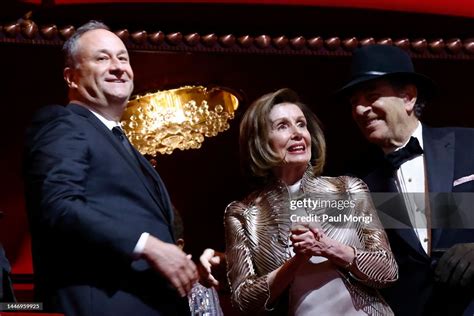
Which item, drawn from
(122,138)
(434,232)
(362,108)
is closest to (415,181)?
(434,232)

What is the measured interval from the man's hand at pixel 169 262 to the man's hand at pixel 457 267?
0.77 meters

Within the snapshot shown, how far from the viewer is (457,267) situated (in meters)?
2.45

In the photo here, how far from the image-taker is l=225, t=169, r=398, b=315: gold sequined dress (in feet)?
7.89

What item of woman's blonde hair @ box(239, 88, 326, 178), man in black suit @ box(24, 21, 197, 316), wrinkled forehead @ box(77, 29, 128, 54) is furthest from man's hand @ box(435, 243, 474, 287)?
wrinkled forehead @ box(77, 29, 128, 54)

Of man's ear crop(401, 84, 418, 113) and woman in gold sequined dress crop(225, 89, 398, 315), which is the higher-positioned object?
man's ear crop(401, 84, 418, 113)

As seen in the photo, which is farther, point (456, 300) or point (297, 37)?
point (297, 37)

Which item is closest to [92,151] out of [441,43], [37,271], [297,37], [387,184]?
[37,271]

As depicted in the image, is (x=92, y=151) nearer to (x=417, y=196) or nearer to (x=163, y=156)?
(x=417, y=196)

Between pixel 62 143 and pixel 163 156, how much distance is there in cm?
162

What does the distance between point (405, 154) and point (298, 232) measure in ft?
1.63

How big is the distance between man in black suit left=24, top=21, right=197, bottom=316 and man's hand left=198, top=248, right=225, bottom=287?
222 millimetres

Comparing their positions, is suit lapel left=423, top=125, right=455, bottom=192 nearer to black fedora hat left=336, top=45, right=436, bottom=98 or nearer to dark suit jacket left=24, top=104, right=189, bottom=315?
black fedora hat left=336, top=45, right=436, bottom=98

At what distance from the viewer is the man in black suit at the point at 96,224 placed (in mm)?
A: 2010

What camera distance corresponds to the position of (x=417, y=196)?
259 centimetres
